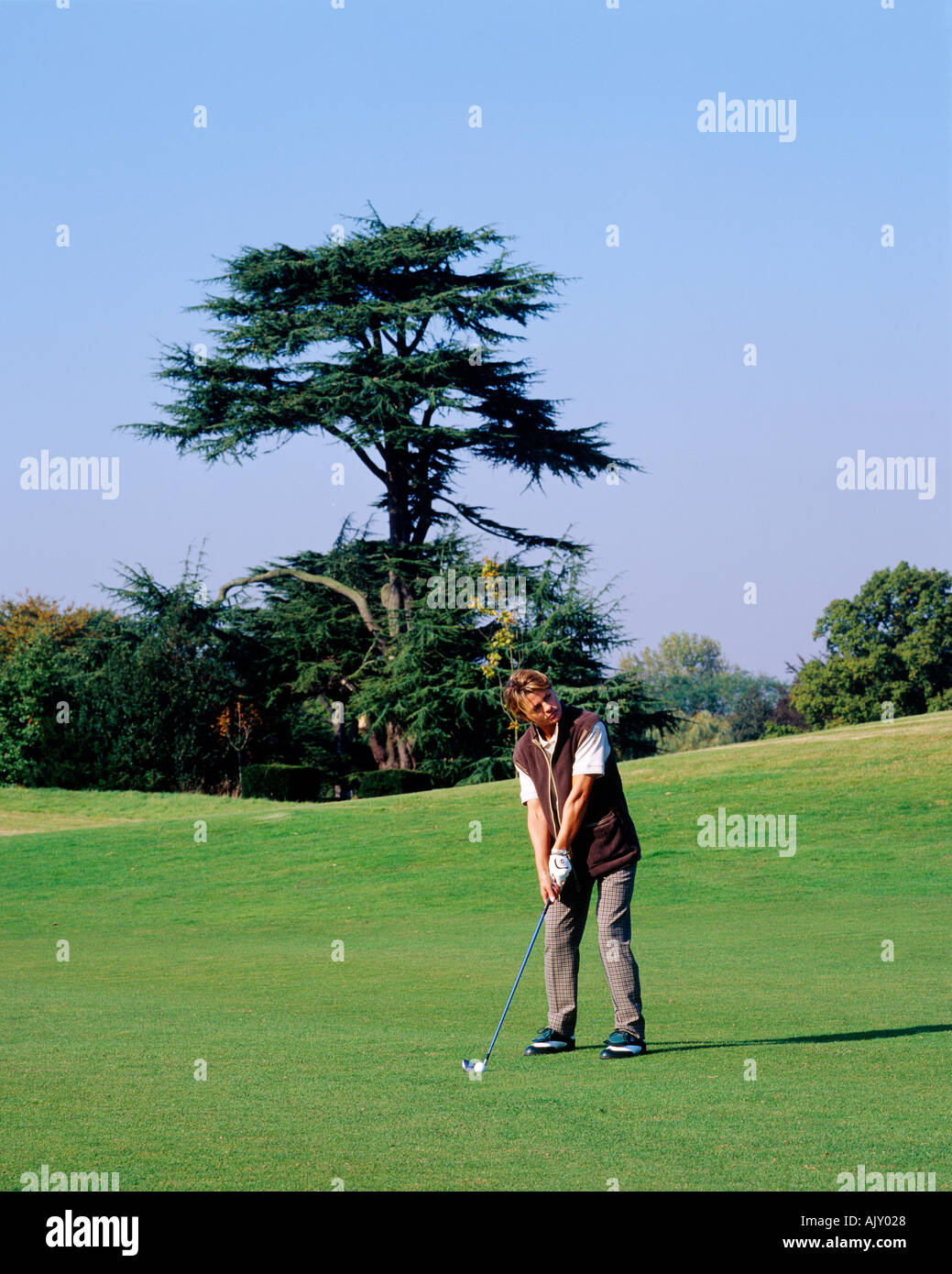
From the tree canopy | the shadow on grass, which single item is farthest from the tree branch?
the shadow on grass

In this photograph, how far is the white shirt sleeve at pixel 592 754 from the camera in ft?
24.9

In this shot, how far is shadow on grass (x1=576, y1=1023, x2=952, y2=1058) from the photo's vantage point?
8.01m

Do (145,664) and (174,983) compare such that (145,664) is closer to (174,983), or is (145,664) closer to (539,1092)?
(174,983)

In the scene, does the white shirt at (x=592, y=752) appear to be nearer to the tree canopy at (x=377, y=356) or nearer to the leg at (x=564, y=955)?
the leg at (x=564, y=955)

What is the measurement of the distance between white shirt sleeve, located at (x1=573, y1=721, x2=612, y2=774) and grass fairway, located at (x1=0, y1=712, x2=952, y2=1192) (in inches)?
63.6

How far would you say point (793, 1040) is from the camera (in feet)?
27.0

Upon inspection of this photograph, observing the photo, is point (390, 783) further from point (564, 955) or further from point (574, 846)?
point (574, 846)

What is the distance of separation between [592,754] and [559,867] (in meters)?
0.66

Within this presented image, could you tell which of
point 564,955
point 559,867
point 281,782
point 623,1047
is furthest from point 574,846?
point 281,782

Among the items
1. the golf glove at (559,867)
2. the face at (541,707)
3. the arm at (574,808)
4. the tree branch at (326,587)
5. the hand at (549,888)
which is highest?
the tree branch at (326,587)

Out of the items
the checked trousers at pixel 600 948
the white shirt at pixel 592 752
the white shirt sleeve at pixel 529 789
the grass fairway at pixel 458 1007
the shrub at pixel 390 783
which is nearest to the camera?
the grass fairway at pixel 458 1007

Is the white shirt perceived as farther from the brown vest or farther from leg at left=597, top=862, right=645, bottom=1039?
leg at left=597, top=862, right=645, bottom=1039

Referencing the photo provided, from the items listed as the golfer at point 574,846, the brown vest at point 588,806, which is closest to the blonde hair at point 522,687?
the golfer at point 574,846
